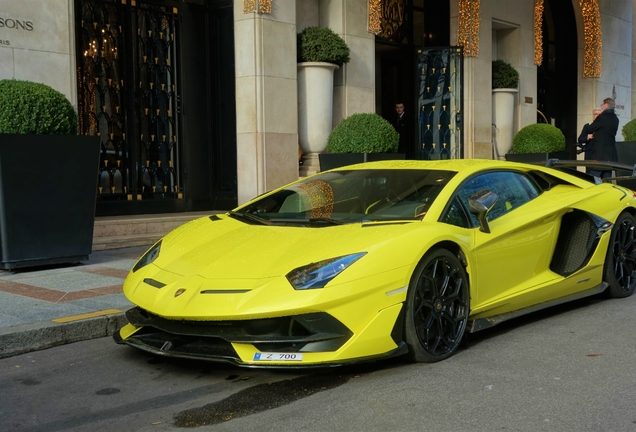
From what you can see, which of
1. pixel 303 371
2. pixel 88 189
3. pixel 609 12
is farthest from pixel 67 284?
pixel 609 12

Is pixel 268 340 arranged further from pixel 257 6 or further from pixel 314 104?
pixel 314 104

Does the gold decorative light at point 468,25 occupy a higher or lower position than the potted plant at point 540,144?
higher

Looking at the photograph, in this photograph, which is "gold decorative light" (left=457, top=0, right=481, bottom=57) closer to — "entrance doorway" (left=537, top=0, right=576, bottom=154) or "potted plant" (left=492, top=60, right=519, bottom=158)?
"potted plant" (left=492, top=60, right=519, bottom=158)

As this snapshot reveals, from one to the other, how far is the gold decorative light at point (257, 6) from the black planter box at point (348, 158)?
243 centimetres

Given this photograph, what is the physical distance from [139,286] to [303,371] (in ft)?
3.92

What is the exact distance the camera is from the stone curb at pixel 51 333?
17.9 ft

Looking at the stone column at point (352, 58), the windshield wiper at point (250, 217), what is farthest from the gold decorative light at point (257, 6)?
the windshield wiper at point (250, 217)

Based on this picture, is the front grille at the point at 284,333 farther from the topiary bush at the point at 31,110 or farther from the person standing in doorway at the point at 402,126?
the person standing in doorway at the point at 402,126

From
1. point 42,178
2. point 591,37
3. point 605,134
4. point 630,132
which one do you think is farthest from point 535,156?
point 42,178

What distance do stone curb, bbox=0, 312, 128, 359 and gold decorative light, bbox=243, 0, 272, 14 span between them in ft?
24.9

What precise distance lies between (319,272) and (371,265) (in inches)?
12.0

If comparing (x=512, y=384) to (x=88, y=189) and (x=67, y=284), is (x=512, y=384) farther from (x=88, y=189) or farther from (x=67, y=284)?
(x=88, y=189)

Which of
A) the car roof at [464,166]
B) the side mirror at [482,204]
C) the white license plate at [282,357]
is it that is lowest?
the white license plate at [282,357]

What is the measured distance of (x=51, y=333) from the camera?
5691 mm
